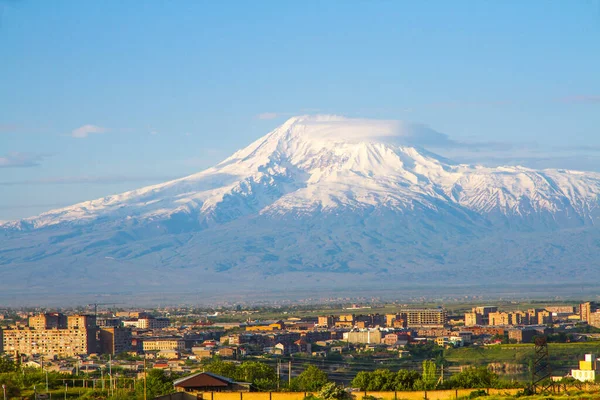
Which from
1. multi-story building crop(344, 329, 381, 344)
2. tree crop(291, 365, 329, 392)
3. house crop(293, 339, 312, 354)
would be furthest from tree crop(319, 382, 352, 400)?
multi-story building crop(344, 329, 381, 344)

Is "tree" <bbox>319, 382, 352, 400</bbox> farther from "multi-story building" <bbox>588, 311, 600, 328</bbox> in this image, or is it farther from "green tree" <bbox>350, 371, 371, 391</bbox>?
"multi-story building" <bbox>588, 311, 600, 328</bbox>

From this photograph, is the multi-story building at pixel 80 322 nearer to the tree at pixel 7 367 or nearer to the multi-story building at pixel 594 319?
the multi-story building at pixel 594 319

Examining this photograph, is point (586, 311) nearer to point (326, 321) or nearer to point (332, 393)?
point (326, 321)

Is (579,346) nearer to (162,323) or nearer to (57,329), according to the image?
(57,329)

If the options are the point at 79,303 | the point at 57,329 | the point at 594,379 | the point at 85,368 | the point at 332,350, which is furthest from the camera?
the point at 79,303

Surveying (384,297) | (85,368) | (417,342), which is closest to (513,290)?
(384,297)

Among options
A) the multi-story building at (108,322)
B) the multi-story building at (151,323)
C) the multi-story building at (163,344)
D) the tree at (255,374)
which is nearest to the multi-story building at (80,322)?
the multi-story building at (163,344)

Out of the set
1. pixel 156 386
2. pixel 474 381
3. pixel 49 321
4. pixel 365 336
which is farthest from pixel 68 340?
pixel 474 381
